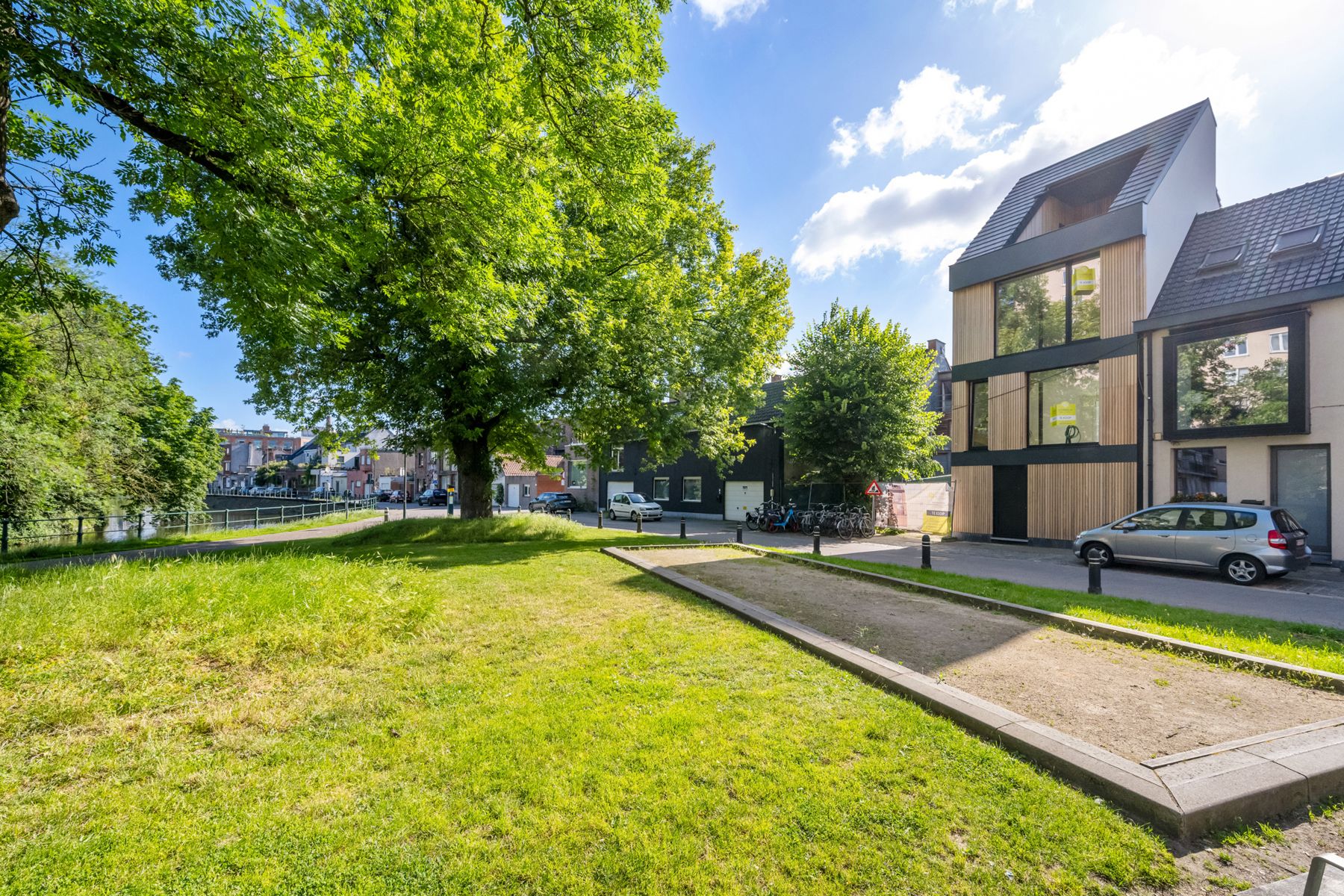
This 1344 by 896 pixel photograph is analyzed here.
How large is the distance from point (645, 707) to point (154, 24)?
288 inches

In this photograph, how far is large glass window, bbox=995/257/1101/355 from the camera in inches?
639

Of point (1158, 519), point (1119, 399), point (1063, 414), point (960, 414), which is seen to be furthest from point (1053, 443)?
point (1158, 519)

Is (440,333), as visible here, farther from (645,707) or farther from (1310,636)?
(1310,636)

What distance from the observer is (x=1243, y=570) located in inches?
406

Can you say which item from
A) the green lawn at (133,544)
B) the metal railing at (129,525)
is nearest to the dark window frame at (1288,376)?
the green lawn at (133,544)

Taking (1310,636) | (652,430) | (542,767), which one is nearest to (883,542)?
(652,430)

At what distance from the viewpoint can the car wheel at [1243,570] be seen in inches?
400

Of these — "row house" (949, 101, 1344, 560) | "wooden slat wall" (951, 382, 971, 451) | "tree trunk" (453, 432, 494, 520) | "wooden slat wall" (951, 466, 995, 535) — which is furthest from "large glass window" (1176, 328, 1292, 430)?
"tree trunk" (453, 432, 494, 520)

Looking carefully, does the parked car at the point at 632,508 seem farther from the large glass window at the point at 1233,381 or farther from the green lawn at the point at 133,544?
the large glass window at the point at 1233,381

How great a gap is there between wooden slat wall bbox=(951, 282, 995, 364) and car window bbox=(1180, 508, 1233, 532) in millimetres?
8648

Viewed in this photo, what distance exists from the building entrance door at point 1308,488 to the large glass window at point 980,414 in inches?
262

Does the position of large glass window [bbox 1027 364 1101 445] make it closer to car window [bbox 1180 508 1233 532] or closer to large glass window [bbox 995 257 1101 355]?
large glass window [bbox 995 257 1101 355]

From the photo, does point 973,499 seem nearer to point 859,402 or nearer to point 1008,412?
point 1008,412

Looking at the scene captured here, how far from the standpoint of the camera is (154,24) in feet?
16.1
